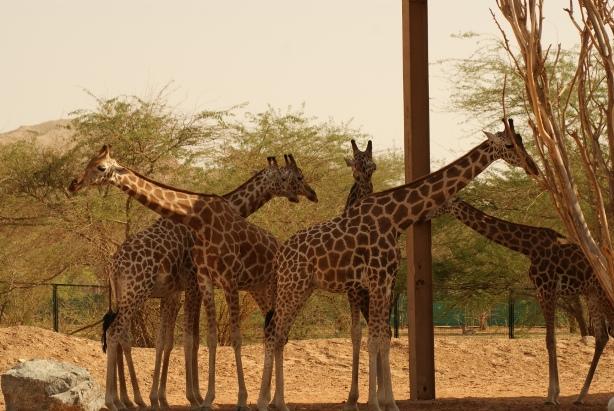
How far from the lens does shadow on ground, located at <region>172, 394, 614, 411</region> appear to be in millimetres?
9516

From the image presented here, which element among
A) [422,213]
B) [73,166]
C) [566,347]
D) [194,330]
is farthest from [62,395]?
[73,166]

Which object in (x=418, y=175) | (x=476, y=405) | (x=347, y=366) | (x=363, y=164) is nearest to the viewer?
(x=363, y=164)

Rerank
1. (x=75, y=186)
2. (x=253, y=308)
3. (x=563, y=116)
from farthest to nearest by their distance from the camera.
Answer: (x=253, y=308) < (x=75, y=186) < (x=563, y=116)

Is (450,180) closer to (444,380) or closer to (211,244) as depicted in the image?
(211,244)

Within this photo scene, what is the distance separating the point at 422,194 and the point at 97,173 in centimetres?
248

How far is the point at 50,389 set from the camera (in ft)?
28.9

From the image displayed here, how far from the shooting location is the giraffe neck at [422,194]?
28.7 feet

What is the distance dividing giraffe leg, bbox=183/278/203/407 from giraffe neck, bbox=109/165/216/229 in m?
0.72

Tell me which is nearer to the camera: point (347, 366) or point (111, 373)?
point (111, 373)

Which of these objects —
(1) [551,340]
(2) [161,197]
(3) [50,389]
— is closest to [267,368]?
(2) [161,197]

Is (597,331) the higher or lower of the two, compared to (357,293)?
lower

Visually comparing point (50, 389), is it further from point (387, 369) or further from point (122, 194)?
point (122, 194)

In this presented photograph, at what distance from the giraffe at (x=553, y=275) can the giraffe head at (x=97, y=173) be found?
108 inches

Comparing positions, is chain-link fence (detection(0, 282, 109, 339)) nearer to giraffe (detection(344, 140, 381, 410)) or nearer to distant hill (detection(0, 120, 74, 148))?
distant hill (detection(0, 120, 74, 148))
